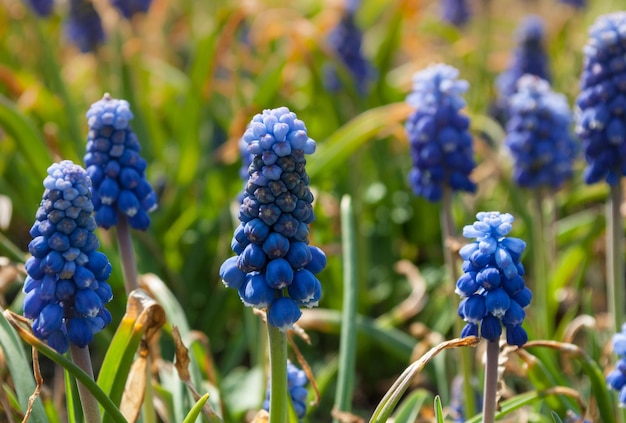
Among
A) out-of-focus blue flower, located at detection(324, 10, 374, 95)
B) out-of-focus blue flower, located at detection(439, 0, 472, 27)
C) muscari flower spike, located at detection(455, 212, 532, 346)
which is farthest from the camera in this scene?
out-of-focus blue flower, located at detection(439, 0, 472, 27)

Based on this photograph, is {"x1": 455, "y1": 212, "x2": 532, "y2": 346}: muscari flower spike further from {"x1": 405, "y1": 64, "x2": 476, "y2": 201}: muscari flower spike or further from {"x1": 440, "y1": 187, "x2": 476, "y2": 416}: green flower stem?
{"x1": 405, "y1": 64, "x2": 476, "y2": 201}: muscari flower spike

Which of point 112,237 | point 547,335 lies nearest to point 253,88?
point 112,237

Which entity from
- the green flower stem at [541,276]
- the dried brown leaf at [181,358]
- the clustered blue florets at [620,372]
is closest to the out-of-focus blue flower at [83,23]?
the green flower stem at [541,276]

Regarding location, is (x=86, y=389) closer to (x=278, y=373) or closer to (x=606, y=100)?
(x=278, y=373)

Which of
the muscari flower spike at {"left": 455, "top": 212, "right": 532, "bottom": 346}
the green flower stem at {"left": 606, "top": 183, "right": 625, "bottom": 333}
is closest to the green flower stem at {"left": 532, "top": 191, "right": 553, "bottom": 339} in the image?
the green flower stem at {"left": 606, "top": 183, "right": 625, "bottom": 333}

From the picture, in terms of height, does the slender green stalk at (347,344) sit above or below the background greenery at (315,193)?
below

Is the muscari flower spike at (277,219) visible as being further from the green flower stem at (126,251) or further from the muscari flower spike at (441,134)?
the muscari flower spike at (441,134)
